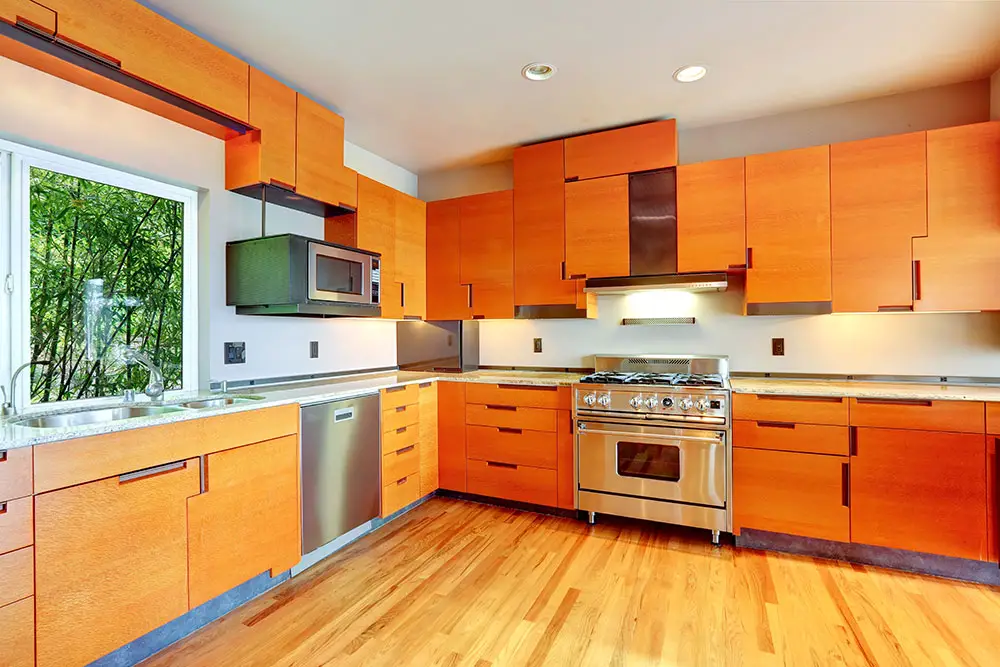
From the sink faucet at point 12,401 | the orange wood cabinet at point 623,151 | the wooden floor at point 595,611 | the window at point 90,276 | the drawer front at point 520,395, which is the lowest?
the wooden floor at point 595,611

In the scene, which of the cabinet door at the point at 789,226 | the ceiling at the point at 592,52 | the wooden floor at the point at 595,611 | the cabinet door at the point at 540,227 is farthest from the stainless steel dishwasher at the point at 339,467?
the cabinet door at the point at 789,226

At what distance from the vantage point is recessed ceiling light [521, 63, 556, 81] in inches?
95.8

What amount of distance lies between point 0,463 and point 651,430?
2.72 m

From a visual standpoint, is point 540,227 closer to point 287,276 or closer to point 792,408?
point 287,276

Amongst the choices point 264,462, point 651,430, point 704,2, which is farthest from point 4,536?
point 704,2

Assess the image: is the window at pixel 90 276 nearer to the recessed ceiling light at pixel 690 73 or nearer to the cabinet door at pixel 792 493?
the recessed ceiling light at pixel 690 73

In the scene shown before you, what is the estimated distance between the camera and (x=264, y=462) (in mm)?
2133

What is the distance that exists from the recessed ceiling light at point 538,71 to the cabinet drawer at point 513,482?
7.58ft

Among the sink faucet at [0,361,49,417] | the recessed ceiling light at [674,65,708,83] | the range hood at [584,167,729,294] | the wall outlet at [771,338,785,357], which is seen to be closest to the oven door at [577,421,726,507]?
the wall outlet at [771,338,785,357]

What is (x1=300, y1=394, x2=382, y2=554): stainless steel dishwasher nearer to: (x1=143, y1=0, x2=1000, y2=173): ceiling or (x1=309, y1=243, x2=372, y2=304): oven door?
(x1=309, y1=243, x2=372, y2=304): oven door

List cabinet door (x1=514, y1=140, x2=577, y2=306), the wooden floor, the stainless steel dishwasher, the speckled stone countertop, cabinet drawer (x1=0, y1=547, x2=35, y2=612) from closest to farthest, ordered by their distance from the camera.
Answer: cabinet drawer (x1=0, y1=547, x2=35, y2=612) → the speckled stone countertop → the wooden floor → the stainless steel dishwasher → cabinet door (x1=514, y1=140, x2=577, y2=306)

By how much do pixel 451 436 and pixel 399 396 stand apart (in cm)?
58

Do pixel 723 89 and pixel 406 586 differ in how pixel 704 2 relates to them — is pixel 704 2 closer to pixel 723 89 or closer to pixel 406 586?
pixel 723 89

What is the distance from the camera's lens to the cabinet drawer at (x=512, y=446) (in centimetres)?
311
